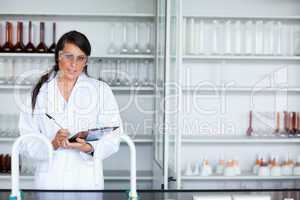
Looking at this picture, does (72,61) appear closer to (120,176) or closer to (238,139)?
(120,176)

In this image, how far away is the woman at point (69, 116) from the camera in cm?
176

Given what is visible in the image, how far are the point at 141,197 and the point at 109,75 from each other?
1.71 meters

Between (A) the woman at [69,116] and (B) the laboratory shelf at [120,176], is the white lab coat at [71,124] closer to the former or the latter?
(A) the woman at [69,116]

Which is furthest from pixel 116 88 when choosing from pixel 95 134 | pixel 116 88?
pixel 95 134

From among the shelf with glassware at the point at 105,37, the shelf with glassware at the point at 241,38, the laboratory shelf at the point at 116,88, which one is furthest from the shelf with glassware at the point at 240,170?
the shelf with glassware at the point at 105,37

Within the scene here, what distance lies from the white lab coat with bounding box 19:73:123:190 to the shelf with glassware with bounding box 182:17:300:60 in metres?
1.07

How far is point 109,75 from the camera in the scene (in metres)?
2.86

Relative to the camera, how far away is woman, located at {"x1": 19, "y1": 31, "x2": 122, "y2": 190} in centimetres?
176

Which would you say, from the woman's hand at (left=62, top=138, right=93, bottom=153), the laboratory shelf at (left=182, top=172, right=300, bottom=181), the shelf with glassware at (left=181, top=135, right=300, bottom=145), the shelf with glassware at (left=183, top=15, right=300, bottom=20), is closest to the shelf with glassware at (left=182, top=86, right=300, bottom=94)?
the shelf with glassware at (left=181, top=135, right=300, bottom=145)

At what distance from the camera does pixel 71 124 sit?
1.86 metres

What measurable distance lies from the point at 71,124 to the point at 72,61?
0.27m

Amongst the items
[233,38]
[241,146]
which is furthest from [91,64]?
[241,146]

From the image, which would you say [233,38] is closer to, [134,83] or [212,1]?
[212,1]

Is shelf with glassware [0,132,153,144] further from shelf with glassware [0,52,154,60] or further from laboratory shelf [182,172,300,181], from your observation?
shelf with glassware [0,52,154,60]
